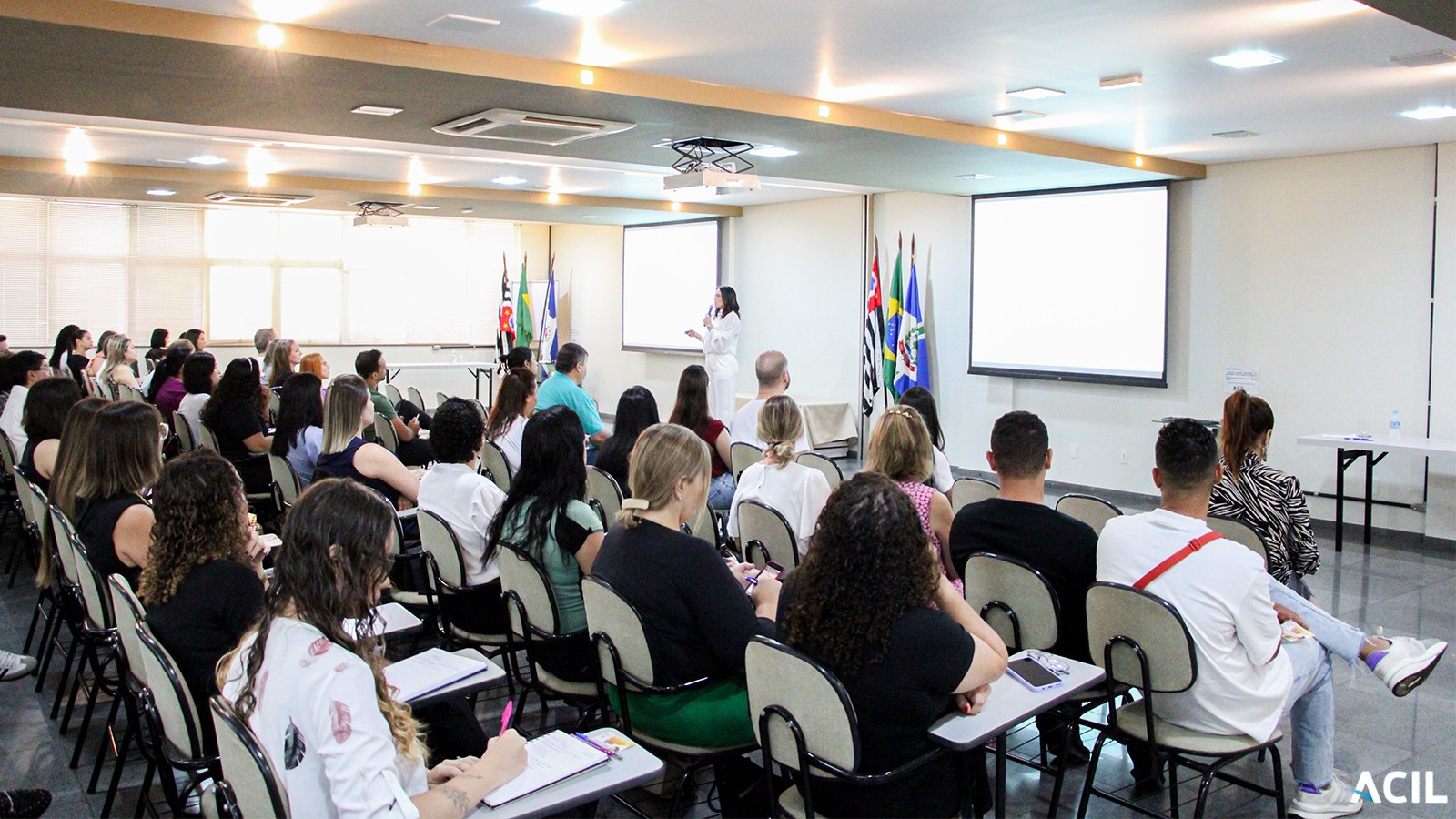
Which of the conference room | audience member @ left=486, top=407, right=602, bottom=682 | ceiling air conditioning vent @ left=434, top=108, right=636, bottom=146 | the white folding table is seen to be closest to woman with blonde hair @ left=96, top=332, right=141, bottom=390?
the conference room

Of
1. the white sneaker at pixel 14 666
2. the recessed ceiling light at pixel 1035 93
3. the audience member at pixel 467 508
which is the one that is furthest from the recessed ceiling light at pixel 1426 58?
the white sneaker at pixel 14 666

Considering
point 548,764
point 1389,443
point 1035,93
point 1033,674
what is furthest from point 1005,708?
point 1389,443

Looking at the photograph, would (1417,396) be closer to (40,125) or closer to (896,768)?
(896,768)

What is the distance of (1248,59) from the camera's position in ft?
16.3

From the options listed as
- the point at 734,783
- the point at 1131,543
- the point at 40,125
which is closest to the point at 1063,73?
the point at 1131,543

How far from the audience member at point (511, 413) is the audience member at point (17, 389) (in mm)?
3152

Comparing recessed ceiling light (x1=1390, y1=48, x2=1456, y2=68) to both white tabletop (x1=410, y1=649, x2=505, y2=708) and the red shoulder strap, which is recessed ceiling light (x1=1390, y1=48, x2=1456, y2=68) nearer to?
the red shoulder strap

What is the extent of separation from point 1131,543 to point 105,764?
3606 mm

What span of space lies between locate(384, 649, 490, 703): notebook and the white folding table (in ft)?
21.8

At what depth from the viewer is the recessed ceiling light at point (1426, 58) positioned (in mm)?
4789

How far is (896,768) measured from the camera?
Answer: 235cm

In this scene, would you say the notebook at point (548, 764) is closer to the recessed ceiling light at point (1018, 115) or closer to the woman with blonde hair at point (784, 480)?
the woman with blonde hair at point (784, 480)

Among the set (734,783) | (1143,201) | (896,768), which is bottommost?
(734,783)

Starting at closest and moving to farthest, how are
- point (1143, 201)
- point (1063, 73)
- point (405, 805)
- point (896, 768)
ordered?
point (405, 805)
point (896, 768)
point (1063, 73)
point (1143, 201)
